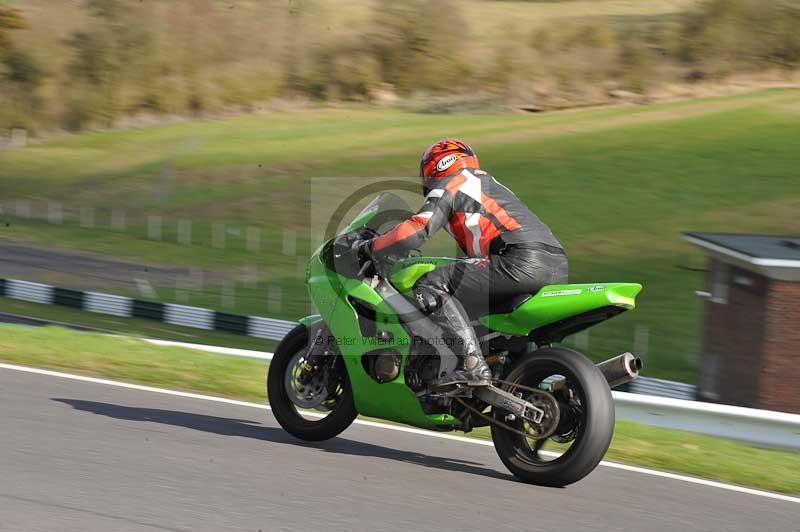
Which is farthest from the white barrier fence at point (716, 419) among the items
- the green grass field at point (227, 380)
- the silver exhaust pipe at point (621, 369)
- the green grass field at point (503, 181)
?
the green grass field at point (503, 181)

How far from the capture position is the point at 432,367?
6988 millimetres

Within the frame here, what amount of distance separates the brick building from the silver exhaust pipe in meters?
8.38

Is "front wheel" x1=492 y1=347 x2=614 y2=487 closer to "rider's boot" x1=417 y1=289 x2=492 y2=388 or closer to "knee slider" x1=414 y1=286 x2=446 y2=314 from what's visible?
"rider's boot" x1=417 y1=289 x2=492 y2=388

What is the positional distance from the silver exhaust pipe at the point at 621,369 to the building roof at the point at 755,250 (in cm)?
838

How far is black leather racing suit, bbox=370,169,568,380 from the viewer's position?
22.2 ft

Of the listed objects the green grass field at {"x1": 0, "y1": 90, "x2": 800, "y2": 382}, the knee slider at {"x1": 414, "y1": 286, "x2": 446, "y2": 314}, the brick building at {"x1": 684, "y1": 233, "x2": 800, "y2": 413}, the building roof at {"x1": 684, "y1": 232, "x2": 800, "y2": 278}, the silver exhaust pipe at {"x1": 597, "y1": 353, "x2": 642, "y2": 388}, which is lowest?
the green grass field at {"x1": 0, "y1": 90, "x2": 800, "y2": 382}

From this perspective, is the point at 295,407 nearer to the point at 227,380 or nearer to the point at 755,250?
the point at 227,380

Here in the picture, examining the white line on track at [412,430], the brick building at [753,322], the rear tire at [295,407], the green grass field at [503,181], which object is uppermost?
the rear tire at [295,407]

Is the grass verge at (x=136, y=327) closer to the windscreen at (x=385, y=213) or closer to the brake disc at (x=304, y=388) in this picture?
the brake disc at (x=304, y=388)

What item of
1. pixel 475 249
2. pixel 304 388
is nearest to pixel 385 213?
pixel 475 249

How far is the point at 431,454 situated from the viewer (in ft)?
24.3

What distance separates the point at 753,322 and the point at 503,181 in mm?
19937

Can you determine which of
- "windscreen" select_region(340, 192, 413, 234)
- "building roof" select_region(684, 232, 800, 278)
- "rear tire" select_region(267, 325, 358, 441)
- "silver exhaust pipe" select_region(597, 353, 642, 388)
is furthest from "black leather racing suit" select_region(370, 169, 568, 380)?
"building roof" select_region(684, 232, 800, 278)

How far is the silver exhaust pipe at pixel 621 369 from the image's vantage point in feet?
21.6
